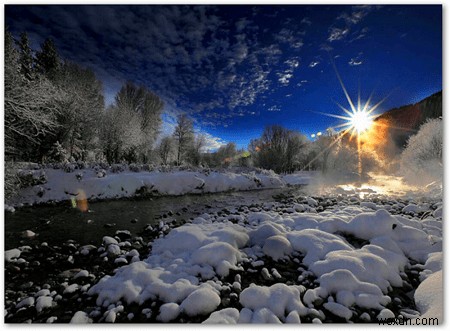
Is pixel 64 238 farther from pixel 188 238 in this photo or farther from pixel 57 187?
pixel 57 187

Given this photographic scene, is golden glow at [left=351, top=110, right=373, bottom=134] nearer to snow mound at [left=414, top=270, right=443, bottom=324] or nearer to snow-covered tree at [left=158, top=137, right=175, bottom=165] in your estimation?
snow mound at [left=414, top=270, right=443, bottom=324]

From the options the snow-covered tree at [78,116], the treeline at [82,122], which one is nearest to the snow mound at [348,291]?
the treeline at [82,122]

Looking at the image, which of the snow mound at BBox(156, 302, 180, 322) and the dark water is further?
the dark water

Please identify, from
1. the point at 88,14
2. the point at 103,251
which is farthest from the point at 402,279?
the point at 88,14

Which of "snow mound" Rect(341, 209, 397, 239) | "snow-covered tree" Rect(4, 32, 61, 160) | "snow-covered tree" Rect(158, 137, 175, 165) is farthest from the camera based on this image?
"snow-covered tree" Rect(158, 137, 175, 165)

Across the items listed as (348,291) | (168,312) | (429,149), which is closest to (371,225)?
(348,291)

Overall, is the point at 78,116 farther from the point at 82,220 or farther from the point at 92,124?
the point at 82,220

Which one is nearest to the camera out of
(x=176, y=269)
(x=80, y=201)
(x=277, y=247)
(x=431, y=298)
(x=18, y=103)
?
(x=431, y=298)

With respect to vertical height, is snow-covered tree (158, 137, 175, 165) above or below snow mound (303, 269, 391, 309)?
above

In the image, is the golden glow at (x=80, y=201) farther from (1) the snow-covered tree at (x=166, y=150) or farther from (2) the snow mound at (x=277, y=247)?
(1) the snow-covered tree at (x=166, y=150)

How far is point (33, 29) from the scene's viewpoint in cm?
420

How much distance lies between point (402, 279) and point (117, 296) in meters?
4.88

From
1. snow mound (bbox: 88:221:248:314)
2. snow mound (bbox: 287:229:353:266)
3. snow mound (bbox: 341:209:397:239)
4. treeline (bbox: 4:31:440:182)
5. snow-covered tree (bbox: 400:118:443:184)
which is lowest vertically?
snow mound (bbox: 88:221:248:314)

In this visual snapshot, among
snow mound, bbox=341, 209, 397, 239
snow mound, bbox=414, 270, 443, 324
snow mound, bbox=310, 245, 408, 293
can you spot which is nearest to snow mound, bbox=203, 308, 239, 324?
snow mound, bbox=310, 245, 408, 293
